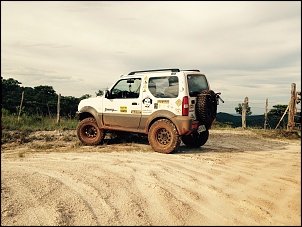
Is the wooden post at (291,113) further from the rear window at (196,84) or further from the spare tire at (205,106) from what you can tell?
the spare tire at (205,106)

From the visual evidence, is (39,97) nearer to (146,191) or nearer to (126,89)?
(126,89)

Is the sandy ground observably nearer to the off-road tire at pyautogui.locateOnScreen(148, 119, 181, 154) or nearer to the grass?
the off-road tire at pyautogui.locateOnScreen(148, 119, 181, 154)

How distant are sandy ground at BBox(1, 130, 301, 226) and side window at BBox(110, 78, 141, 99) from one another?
218 cm

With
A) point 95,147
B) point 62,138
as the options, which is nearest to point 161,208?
point 95,147

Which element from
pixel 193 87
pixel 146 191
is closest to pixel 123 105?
pixel 193 87

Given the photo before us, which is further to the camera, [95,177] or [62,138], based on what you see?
[62,138]

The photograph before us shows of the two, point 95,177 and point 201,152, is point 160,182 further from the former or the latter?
point 201,152

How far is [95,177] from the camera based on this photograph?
4.16 metres

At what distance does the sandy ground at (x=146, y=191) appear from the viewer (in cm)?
270

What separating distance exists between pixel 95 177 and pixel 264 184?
97.1 inches

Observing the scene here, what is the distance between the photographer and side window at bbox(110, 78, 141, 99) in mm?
7367

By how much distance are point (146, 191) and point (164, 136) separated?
3268mm

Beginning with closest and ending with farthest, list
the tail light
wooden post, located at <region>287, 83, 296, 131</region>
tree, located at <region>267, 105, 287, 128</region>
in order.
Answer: the tail light < wooden post, located at <region>287, 83, 296, 131</region> < tree, located at <region>267, 105, 287, 128</region>

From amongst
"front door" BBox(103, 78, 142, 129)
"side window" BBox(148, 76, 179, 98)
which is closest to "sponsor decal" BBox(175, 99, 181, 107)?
"side window" BBox(148, 76, 179, 98)
